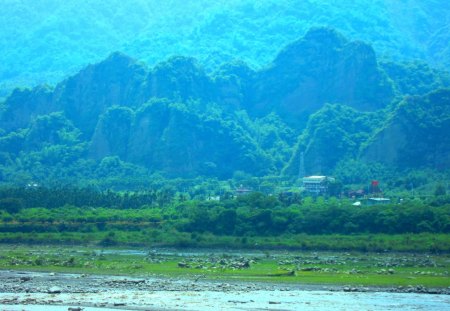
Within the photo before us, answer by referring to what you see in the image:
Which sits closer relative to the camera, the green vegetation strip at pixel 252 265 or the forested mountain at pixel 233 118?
the green vegetation strip at pixel 252 265

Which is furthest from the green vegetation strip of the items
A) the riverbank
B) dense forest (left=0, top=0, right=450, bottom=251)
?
dense forest (left=0, top=0, right=450, bottom=251)

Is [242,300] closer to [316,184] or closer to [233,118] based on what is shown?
[316,184]

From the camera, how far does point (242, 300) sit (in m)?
53.1

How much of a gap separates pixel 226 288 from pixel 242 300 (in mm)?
4947

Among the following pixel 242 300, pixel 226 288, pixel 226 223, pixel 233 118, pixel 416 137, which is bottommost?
pixel 242 300

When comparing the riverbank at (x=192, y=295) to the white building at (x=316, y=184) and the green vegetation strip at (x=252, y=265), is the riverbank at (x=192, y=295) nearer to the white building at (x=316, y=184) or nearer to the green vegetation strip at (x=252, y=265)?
the green vegetation strip at (x=252, y=265)

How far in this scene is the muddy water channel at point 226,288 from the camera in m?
51.8

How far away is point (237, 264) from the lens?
68.6 meters

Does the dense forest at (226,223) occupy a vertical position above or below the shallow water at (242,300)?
above

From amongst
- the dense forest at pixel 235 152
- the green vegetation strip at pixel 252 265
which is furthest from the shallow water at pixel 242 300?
the dense forest at pixel 235 152

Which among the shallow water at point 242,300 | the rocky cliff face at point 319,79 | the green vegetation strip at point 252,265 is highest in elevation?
the rocky cliff face at point 319,79

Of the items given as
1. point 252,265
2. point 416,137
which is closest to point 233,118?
point 416,137

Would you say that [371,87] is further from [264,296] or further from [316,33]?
[264,296]

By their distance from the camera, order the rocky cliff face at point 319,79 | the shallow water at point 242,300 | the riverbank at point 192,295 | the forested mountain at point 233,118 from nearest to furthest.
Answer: the shallow water at point 242,300 < the riverbank at point 192,295 < the forested mountain at point 233,118 < the rocky cliff face at point 319,79
